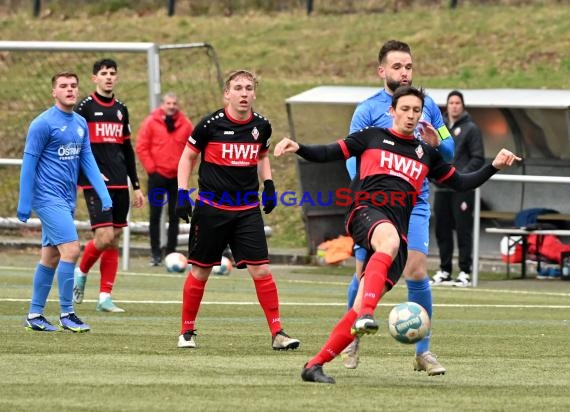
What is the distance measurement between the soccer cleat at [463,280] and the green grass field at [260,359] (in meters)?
1.55

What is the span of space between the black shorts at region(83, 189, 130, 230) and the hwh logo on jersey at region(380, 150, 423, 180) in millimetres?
5009

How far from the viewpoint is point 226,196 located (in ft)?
35.6

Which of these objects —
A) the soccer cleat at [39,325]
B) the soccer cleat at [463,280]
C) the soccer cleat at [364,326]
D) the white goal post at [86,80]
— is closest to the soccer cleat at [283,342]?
the soccer cleat at [39,325]

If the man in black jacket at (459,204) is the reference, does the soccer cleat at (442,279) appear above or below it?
below

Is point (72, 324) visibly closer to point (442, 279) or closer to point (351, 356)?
point (351, 356)

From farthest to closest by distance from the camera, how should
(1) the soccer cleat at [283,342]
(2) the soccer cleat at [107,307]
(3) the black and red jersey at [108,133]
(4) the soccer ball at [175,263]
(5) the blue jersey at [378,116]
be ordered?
(4) the soccer ball at [175,263] → (3) the black and red jersey at [108,133] → (2) the soccer cleat at [107,307] → (1) the soccer cleat at [283,342] → (5) the blue jersey at [378,116]

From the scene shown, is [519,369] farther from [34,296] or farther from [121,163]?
[121,163]

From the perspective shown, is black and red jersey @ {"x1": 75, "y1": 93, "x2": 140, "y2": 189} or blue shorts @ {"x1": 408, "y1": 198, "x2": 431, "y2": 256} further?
black and red jersey @ {"x1": 75, "y1": 93, "x2": 140, "y2": 189}

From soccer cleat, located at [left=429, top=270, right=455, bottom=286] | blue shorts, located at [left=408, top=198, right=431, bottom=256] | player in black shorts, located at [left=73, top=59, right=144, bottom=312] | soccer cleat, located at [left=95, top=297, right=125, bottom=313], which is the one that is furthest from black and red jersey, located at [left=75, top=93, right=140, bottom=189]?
soccer cleat, located at [left=429, top=270, right=455, bottom=286]

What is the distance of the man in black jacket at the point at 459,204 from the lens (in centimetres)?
1833

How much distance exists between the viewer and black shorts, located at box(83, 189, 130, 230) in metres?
13.6

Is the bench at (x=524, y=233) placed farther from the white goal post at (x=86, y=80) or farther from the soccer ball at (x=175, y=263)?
the white goal post at (x=86, y=80)

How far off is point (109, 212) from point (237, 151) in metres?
3.09

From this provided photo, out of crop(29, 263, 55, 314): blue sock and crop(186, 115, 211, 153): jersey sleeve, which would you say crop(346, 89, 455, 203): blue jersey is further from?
crop(29, 263, 55, 314): blue sock
